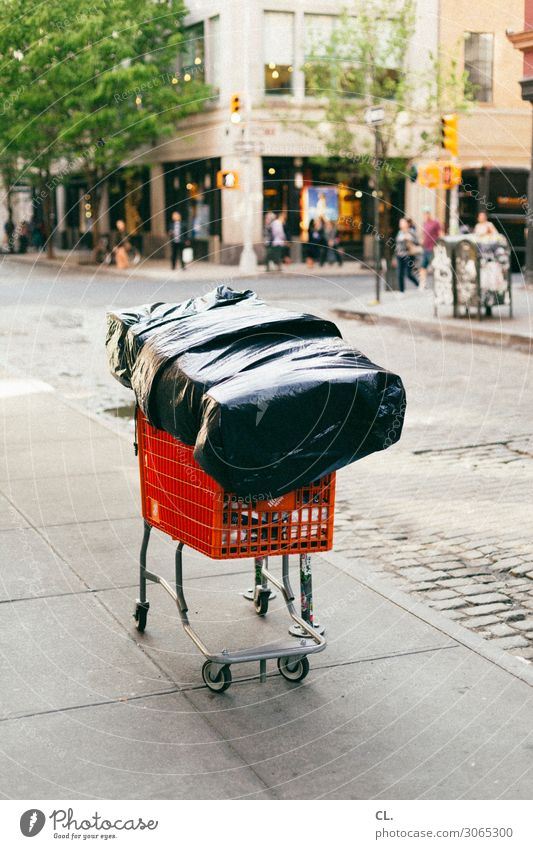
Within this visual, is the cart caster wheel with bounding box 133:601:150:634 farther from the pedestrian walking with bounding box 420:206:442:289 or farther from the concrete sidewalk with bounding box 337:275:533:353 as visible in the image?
the pedestrian walking with bounding box 420:206:442:289

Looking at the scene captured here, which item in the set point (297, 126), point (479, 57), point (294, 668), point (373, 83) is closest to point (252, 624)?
point (294, 668)

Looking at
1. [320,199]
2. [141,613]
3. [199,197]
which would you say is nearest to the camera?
[141,613]

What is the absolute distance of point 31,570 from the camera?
233 inches

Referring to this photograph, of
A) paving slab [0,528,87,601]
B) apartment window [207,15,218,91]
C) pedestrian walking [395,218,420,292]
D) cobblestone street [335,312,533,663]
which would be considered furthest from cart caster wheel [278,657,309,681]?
apartment window [207,15,218,91]

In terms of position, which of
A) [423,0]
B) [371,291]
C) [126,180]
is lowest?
[371,291]

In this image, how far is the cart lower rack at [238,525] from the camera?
14.2ft

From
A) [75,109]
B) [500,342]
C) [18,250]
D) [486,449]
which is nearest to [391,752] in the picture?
[486,449]

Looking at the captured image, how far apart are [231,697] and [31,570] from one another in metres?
1.90

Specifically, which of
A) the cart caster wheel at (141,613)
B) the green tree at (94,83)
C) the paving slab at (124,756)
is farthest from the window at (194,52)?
the paving slab at (124,756)

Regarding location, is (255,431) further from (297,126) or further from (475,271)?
(297,126)

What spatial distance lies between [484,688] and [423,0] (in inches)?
1508

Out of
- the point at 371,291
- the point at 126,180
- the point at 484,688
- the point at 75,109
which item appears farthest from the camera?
the point at 126,180

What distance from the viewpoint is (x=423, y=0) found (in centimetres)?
3884

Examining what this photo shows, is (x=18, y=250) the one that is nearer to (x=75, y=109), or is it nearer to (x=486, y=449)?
(x=75, y=109)
